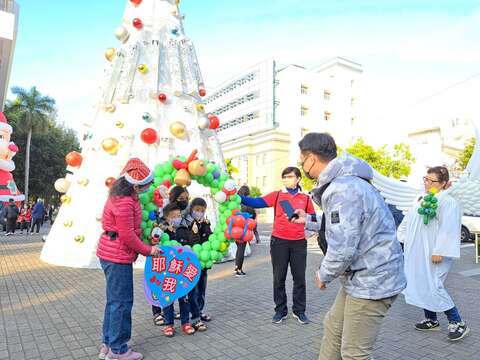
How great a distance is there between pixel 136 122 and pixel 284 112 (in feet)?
134

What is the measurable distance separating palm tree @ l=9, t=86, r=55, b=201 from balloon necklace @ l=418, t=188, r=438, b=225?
35.6m

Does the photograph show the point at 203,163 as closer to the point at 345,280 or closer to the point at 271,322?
the point at 271,322

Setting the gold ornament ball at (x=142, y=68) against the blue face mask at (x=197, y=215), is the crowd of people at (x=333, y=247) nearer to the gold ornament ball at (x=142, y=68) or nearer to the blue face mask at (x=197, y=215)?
the blue face mask at (x=197, y=215)

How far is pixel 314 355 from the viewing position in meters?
3.87

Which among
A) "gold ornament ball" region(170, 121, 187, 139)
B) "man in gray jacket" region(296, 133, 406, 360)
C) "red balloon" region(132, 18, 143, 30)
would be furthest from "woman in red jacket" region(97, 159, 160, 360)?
"red balloon" region(132, 18, 143, 30)

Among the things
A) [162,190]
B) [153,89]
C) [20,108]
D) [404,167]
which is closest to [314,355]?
[162,190]

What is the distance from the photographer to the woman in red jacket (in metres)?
3.47

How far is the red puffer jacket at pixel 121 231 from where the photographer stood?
3449 millimetres

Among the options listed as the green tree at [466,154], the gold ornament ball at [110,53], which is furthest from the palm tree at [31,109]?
the green tree at [466,154]

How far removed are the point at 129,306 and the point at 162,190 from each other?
1.45m

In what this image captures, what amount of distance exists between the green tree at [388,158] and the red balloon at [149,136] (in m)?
25.0

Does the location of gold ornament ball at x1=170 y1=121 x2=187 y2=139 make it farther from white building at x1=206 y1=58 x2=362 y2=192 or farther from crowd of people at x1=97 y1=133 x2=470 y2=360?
white building at x1=206 y1=58 x2=362 y2=192

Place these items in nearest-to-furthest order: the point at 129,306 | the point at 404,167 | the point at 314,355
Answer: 1. the point at 129,306
2. the point at 314,355
3. the point at 404,167

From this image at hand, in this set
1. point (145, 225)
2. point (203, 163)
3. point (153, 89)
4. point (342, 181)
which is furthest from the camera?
point (153, 89)
